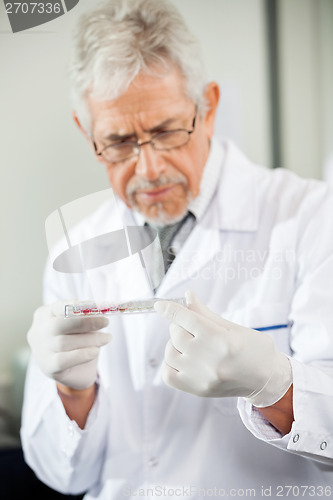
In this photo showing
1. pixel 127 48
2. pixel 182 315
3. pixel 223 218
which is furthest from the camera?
pixel 223 218

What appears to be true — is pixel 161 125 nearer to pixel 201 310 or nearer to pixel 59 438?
pixel 201 310

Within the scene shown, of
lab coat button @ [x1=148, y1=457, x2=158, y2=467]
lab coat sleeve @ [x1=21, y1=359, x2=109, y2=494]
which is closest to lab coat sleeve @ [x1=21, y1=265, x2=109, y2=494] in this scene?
lab coat sleeve @ [x1=21, y1=359, x2=109, y2=494]

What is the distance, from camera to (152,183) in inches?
33.9

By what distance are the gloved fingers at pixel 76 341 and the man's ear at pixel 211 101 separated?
41cm

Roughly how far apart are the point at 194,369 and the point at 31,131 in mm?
517

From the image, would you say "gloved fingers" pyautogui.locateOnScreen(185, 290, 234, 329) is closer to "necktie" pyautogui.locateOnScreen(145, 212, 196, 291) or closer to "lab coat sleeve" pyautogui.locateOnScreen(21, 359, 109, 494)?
"necktie" pyautogui.locateOnScreen(145, 212, 196, 291)

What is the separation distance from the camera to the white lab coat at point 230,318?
83cm

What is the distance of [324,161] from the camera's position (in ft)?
3.36

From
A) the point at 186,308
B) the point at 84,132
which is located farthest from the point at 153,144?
the point at 186,308

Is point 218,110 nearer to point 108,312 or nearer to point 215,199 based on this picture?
point 215,199

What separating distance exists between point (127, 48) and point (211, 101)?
7.1 inches

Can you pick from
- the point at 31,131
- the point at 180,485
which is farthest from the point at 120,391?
the point at 31,131

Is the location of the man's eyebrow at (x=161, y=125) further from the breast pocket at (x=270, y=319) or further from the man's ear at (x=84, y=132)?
the breast pocket at (x=270, y=319)

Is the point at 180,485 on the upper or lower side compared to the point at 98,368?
lower
